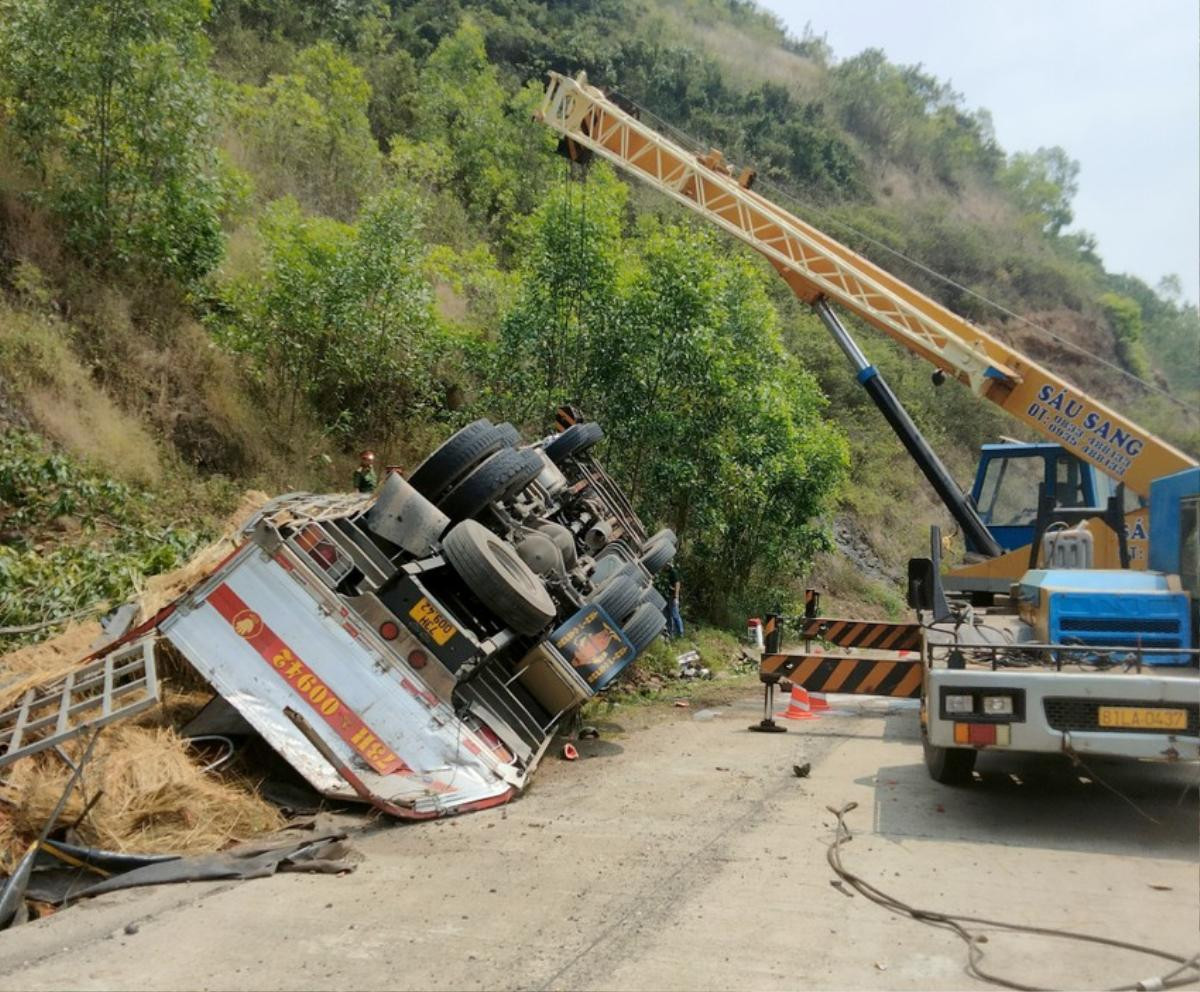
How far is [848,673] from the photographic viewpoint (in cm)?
848

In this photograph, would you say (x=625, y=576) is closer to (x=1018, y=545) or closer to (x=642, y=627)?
(x=642, y=627)

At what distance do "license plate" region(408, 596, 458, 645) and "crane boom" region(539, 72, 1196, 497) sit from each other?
6.47 metres

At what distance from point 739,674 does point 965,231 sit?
130 feet

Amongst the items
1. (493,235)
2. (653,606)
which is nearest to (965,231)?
(493,235)

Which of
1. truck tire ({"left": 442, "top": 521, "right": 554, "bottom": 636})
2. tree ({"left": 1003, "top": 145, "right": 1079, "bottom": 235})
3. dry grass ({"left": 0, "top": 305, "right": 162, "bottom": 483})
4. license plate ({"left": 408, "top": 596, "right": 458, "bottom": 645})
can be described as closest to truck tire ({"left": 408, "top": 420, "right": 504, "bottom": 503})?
truck tire ({"left": 442, "top": 521, "right": 554, "bottom": 636})

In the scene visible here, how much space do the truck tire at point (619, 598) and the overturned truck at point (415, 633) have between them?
0.6 inches

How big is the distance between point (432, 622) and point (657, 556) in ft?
13.0

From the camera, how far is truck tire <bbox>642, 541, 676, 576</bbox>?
10039mm

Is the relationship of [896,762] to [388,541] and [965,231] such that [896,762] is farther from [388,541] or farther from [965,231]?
[965,231]

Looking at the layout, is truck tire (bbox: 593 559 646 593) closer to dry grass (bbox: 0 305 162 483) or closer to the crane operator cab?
the crane operator cab

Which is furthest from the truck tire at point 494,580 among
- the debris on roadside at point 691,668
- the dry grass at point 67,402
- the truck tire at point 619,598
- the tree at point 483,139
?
the tree at point 483,139

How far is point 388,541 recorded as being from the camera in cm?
707

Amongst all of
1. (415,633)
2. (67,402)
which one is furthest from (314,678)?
(67,402)

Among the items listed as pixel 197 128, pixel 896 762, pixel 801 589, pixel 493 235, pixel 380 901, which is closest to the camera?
pixel 380 901
